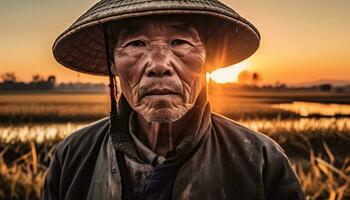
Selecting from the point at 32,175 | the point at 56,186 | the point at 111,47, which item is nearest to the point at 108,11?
the point at 111,47

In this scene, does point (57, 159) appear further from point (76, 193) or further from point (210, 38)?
point (210, 38)

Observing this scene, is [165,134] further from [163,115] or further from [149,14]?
[149,14]

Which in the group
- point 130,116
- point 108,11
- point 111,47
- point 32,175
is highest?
point 108,11

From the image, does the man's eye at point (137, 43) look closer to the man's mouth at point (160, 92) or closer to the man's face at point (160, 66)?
the man's face at point (160, 66)

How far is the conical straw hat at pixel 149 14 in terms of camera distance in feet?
6.84

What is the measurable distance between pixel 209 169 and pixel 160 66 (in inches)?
23.3

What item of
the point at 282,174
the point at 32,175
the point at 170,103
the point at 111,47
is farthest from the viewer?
the point at 32,175

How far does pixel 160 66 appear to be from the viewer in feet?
6.91

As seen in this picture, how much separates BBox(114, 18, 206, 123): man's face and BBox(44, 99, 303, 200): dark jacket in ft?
0.87

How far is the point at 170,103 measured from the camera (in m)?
2.16

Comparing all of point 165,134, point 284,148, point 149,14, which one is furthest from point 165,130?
point 284,148

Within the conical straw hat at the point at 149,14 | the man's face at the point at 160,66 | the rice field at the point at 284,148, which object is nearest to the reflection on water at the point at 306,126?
the rice field at the point at 284,148

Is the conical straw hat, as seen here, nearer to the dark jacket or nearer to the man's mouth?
the man's mouth

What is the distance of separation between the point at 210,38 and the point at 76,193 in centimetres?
115
